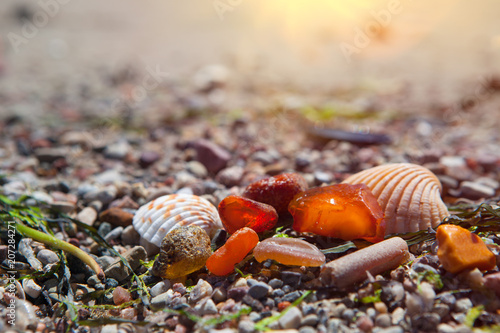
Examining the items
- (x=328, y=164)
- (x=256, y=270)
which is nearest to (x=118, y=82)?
(x=328, y=164)

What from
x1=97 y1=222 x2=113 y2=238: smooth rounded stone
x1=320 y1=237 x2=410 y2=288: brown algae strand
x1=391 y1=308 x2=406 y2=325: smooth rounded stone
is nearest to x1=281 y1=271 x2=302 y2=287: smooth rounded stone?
A: x1=320 y1=237 x2=410 y2=288: brown algae strand

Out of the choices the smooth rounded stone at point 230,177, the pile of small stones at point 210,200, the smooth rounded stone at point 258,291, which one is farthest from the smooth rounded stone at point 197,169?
the smooth rounded stone at point 258,291

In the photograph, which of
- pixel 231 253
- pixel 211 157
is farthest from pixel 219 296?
pixel 211 157

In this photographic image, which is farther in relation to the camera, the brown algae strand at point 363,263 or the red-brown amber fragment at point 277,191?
the red-brown amber fragment at point 277,191

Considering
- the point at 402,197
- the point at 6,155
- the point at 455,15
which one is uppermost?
the point at 455,15

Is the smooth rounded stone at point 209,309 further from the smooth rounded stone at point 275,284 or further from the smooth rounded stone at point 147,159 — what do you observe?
the smooth rounded stone at point 147,159

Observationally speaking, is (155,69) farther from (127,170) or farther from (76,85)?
(127,170)

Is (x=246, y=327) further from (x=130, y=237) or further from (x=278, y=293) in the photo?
(x=130, y=237)
